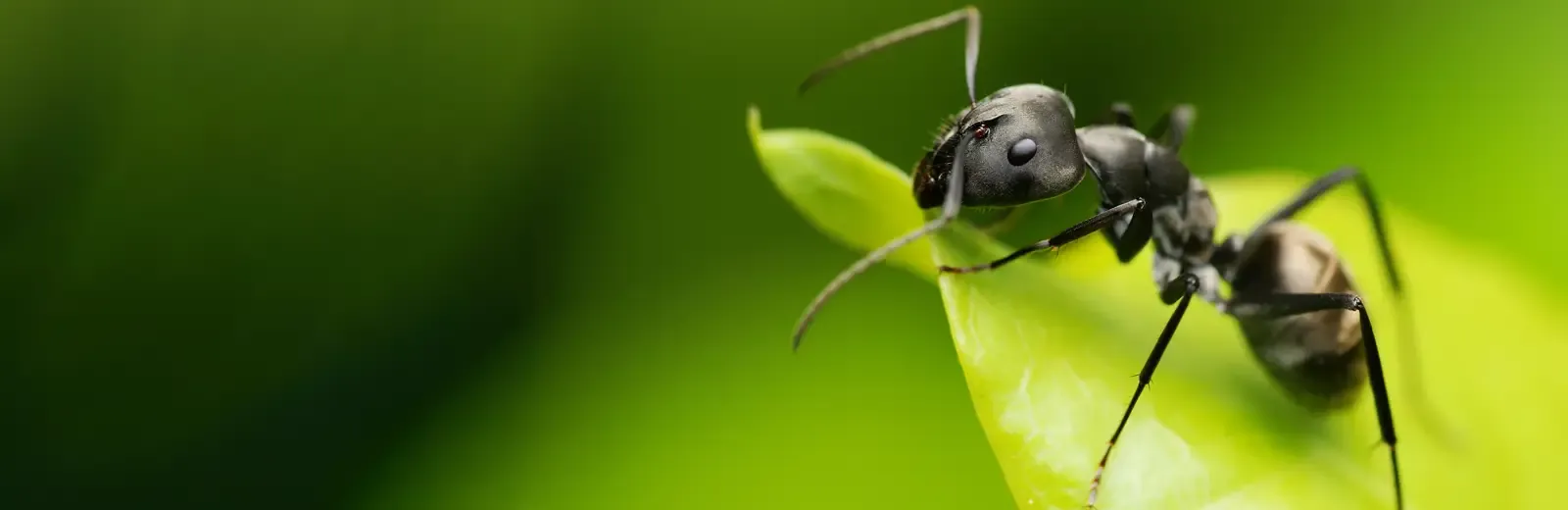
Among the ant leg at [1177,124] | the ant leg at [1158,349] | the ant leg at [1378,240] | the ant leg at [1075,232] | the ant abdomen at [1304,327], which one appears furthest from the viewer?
the ant leg at [1177,124]

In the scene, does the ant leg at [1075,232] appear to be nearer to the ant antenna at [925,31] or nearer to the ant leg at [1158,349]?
the ant leg at [1158,349]

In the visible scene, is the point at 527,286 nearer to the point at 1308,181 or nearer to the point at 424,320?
the point at 424,320

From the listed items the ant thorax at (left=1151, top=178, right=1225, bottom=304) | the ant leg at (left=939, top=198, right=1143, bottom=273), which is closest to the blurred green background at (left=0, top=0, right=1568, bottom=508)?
the ant thorax at (left=1151, top=178, right=1225, bottom=304)

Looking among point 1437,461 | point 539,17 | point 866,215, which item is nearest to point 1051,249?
point 866,215

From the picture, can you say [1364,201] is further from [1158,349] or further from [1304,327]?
[1158,349]

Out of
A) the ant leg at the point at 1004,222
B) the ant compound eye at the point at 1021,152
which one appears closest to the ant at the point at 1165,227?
the ant compound eye at the point at 1021,152

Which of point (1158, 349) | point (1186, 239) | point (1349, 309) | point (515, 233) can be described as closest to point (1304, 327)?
point (1349, 309)

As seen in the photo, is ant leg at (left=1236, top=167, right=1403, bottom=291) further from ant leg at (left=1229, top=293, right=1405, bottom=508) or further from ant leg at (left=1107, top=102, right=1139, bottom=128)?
ant leg at (left=1107, top=102, right=1139, bottom=128)

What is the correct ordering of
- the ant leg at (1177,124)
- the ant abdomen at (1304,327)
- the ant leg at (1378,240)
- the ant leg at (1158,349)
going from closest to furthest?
the ant leg at (1158,349)
the ant abdomen at (1304,327)
the ant leg at (1378,240)
the ant leg at (1177,124)
